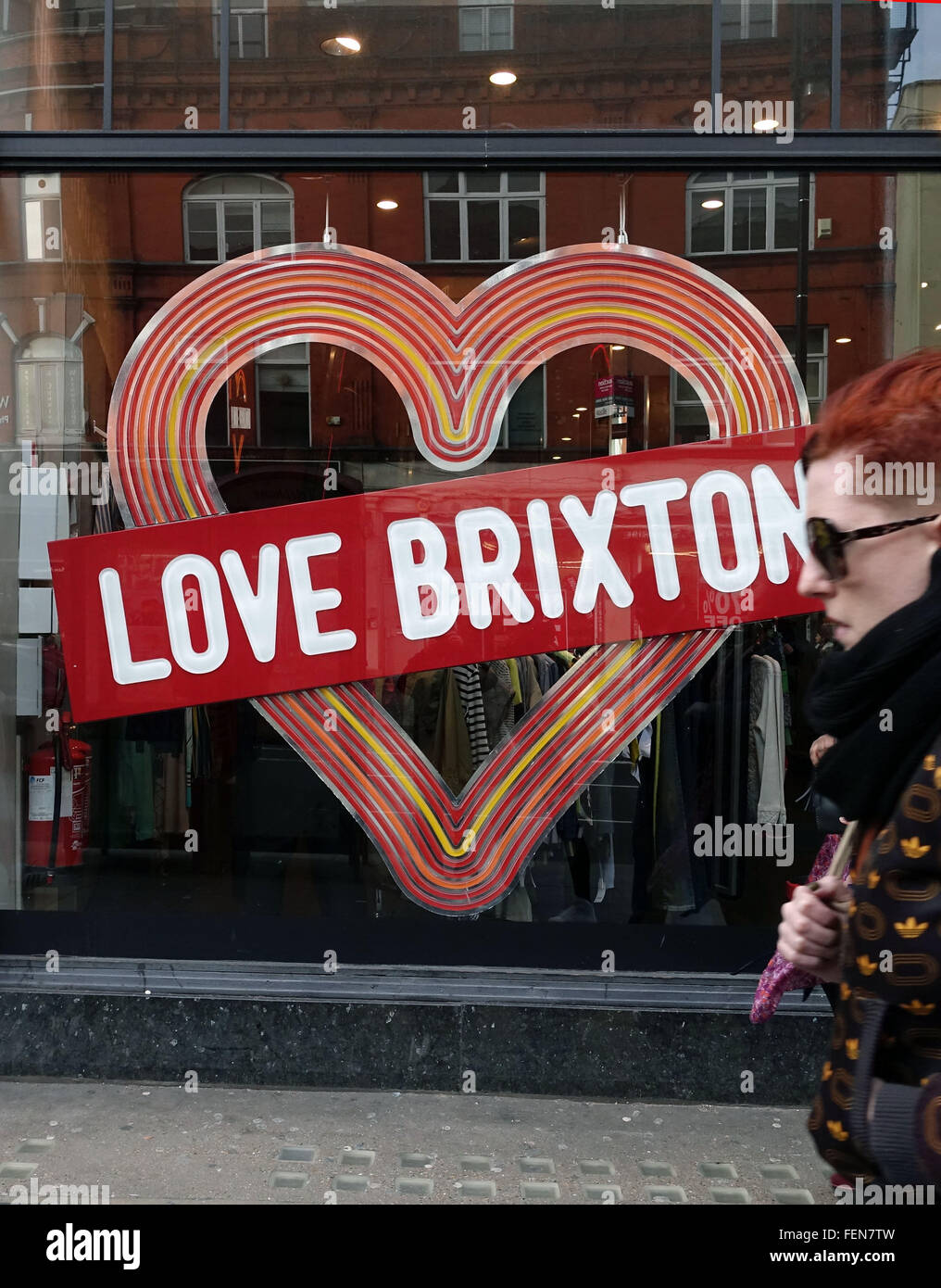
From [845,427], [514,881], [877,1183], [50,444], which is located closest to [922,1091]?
[877,1183]

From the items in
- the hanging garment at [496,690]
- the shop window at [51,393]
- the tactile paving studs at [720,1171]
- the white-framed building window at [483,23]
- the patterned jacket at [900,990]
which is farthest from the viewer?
the shop window at [51,393]

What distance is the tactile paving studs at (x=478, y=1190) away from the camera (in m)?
3.65

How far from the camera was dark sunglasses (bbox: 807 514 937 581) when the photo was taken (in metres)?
1.56

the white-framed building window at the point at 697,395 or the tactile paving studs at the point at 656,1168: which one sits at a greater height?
the white-framed building window at the point at 697,395

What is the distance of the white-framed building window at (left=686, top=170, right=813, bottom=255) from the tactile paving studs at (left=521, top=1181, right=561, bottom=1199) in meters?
3.64

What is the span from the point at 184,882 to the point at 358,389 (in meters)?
2.30

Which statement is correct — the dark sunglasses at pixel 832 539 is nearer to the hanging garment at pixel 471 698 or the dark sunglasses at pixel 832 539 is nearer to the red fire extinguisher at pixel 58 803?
the hanging garment at pixel 471 698

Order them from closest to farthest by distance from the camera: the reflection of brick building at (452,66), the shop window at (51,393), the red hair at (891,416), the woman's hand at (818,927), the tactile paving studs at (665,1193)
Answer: the red hair at (891,416) → the woman's hand at (818,927) → the tactile paving studs at (665,1193) → the reflection of brick building at (452,66) → the shop window at (51,393)

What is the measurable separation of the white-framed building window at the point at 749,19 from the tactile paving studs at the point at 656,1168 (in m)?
4.38

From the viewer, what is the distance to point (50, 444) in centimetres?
493

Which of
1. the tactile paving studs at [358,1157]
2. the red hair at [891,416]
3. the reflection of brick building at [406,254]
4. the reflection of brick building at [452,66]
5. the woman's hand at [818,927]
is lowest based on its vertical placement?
the tactile paving studs at [358,1157]

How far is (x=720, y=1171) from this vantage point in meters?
3.86

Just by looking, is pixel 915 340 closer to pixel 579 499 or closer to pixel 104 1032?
pixel 579 499

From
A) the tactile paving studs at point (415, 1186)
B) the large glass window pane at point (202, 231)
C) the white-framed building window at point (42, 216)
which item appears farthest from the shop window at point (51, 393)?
the tactile paving studs at point (415, 1186)
